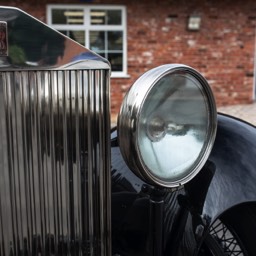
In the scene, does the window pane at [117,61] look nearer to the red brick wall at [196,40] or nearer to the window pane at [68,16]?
the red brick wall at [196,40]

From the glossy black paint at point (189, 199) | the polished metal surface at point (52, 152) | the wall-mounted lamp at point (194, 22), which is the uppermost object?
the wall-mounted lamp at point (194, 22)

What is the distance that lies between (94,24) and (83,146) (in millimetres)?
7893

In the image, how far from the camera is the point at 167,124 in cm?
147

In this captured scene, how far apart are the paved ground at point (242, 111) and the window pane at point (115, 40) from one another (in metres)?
2.43

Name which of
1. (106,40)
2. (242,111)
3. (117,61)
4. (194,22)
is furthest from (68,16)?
(242,111)

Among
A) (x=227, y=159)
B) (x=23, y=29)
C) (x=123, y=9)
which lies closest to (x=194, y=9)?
(x=123, y=9)

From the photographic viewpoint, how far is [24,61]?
4.22 feet

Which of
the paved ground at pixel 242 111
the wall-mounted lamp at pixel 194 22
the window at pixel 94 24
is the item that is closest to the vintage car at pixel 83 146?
the paved ground at pixel 242 111

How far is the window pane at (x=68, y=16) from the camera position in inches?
353

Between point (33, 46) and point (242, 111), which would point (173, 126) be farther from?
point (242, 111)

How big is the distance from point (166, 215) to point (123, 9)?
7814 mm

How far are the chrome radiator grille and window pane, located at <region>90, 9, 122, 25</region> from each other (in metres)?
7.87

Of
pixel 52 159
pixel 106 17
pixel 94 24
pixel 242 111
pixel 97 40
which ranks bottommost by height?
pixel 242 111

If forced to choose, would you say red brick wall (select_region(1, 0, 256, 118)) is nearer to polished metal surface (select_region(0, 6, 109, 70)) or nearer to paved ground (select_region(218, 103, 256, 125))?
paved ground (select_region(218, 103, 256, 125))
